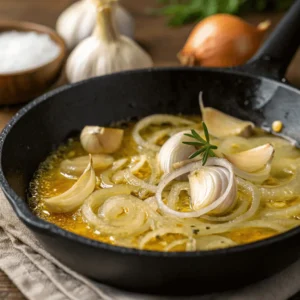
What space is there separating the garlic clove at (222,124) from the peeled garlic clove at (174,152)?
28 centimetres

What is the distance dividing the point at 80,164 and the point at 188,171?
38 centimetres

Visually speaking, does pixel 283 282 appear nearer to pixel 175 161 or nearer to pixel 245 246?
pixel 245 246

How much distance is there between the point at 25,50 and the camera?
270cm

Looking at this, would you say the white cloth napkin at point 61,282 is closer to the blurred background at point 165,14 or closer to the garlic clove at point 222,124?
the garlic clove at point 222,124

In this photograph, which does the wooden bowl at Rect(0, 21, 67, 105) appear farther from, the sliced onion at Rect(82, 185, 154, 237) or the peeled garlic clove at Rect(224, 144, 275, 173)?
the peeled garlic clove at Rect(224, 144, 275, 173)

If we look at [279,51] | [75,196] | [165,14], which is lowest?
[165,14]

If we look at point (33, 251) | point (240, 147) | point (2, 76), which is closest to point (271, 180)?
point (240, 147)

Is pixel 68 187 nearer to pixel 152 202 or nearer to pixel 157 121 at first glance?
pixel 152 202

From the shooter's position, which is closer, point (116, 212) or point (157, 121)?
point (116, 212)

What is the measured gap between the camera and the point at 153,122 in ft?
7.04

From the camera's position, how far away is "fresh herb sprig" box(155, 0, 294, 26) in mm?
3146

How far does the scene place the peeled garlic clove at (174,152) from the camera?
1.78m

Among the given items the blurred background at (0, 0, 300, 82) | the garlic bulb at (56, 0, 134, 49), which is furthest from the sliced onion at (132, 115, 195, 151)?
the garlic bulb at (56, 0, 134, 49)

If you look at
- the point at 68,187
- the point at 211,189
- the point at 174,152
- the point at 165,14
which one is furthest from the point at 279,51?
the point at 165,14
